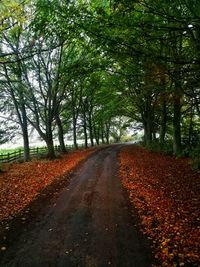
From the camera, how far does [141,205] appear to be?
9312 mm

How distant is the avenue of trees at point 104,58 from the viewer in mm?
8477

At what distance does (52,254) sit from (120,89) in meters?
25.8

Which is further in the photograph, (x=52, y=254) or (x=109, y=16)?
(x=109, y=16)

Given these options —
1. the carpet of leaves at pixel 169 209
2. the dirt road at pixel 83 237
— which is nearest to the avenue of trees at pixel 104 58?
the carpet of leaves at pixel 169 209

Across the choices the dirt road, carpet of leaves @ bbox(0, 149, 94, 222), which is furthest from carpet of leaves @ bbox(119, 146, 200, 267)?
carpet of leaves @ bbox(0, 149, 94, 222)

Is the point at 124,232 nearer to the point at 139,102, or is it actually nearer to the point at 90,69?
the point at 90,69

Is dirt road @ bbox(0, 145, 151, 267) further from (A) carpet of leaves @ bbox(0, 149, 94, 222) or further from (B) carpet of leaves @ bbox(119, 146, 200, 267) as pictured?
(A) carpet of leaves @ bbox(0, 149, 94, 222)

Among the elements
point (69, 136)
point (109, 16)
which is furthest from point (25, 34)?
point (69, 136)

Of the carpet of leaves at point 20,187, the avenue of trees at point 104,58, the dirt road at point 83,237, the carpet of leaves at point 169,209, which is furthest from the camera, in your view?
→ the carpet of leaves at point 20,187

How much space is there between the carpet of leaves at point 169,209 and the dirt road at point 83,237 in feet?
1.24

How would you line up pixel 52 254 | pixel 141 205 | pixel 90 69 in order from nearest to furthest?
pixel 52 254 < pixel 141 205 < pixel 90 69

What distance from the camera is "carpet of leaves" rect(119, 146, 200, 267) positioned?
6.07 m

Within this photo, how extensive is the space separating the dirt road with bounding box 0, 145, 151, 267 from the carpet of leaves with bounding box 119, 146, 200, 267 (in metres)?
0.38

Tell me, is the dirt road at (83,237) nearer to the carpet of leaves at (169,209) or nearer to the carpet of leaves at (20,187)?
the carpet of leaves at (169,209)
